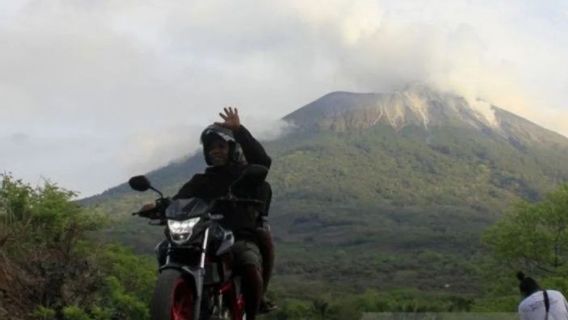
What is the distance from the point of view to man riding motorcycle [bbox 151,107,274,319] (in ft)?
19.0

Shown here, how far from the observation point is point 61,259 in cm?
827

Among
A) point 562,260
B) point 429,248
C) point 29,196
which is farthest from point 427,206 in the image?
point 29,196

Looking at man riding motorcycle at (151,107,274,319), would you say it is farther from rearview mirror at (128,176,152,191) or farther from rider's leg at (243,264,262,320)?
rearview mirror at (128,176,152,191)

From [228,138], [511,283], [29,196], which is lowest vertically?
[511,283]

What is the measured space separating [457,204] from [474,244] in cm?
4675

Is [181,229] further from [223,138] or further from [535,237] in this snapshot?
[535,237]

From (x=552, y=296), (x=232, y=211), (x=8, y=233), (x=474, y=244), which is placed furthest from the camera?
(x=474, y=244)

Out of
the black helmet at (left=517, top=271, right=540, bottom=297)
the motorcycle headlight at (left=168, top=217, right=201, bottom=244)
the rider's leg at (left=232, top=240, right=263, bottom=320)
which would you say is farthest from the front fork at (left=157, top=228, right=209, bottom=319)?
the black helmet at (left=517, top=271, right=540, bottom=297)

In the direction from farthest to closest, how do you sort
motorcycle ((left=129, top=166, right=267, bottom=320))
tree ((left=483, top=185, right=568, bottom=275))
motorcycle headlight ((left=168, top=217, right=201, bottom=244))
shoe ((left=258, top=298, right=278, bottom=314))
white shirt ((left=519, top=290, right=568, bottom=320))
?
tree ((left=483, top=185, right=568, bottom=275)), white shirt ((left=519, top=290, right=568, bottom=320)), shoe ((left=258, top=298, right=278, bottom=314)), motorcycle headlight ((left=168, top=217, right=201, bottom=244)), motorcycle ((left=129, top=166, right=267, bottom=320))

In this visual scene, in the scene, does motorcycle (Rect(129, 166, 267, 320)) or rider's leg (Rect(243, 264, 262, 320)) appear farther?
rider's leg (Rect(243, 264, 262, 320))

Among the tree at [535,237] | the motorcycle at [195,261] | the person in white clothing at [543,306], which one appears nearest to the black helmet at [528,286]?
the person in white clothing at [543,306]

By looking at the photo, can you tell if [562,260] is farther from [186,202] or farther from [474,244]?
[474,244]

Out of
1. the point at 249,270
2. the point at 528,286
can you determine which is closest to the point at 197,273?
the point at 249,270

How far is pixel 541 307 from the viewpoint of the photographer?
22.1 ft
